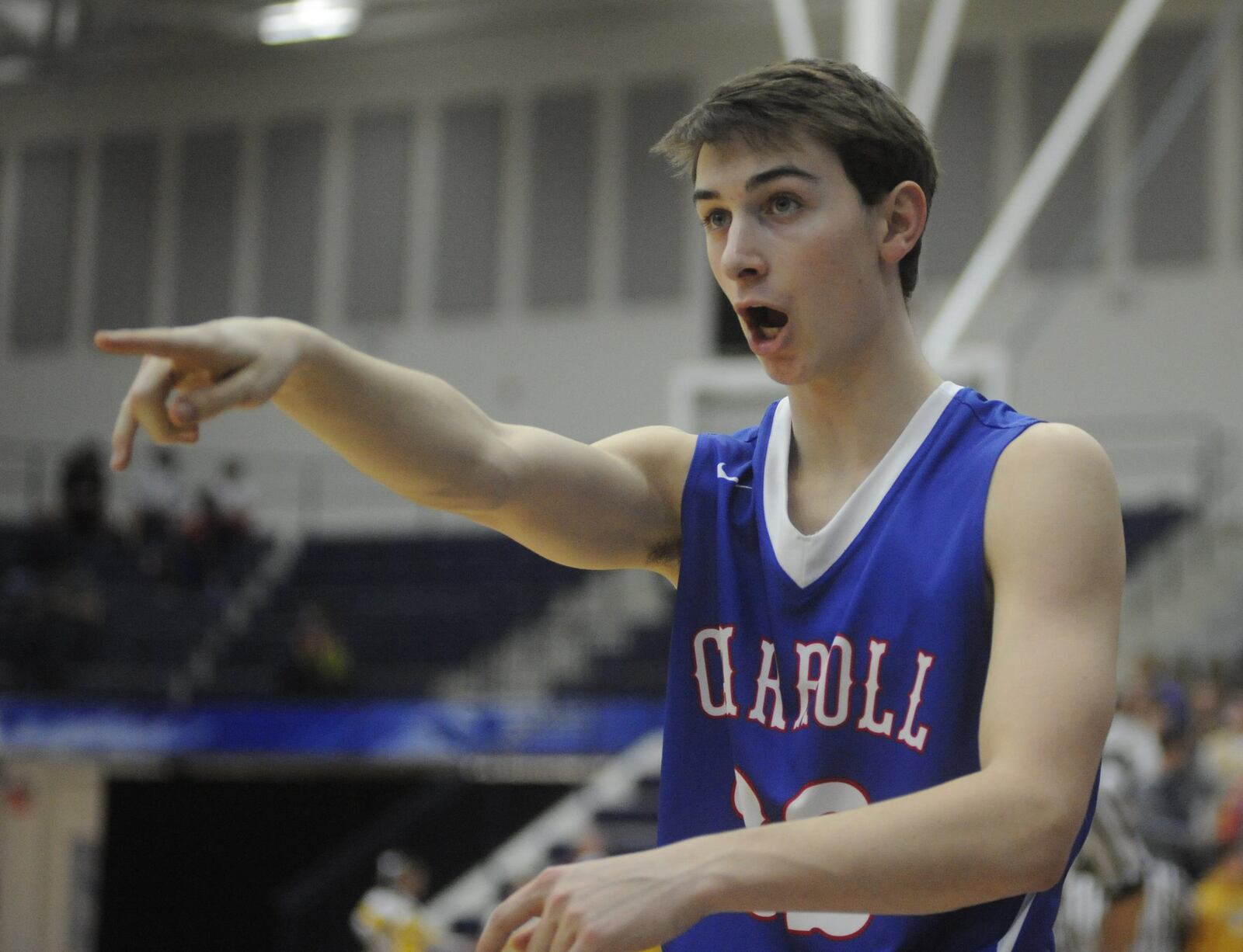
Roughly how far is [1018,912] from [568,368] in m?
19.1

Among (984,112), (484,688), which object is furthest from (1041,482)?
(984,112)

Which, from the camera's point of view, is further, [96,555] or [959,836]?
[96,555]

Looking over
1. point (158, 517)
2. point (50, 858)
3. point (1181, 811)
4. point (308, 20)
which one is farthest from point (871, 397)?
point (308, 20)

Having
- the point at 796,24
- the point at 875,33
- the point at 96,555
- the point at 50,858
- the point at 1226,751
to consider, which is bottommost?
the point at 50,858

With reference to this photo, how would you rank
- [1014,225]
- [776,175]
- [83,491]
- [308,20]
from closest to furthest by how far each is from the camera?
[776,175], [1014,225], [83,491], [308,20]

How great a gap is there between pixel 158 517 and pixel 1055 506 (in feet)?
56.8

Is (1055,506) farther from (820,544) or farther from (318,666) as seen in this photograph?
(318,666)

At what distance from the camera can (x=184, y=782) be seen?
57.7 ft

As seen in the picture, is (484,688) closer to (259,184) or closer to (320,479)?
(320,479)

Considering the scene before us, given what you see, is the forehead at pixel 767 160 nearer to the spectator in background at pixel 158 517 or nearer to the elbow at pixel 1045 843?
the elbow at pixel 1045 843

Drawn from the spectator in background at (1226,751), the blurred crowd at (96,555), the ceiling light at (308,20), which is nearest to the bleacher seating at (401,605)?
the blurred crowd at (96,555)

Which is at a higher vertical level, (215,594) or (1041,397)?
(1041,397)

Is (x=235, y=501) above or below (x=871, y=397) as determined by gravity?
below

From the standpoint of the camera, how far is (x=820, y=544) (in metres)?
2.20
